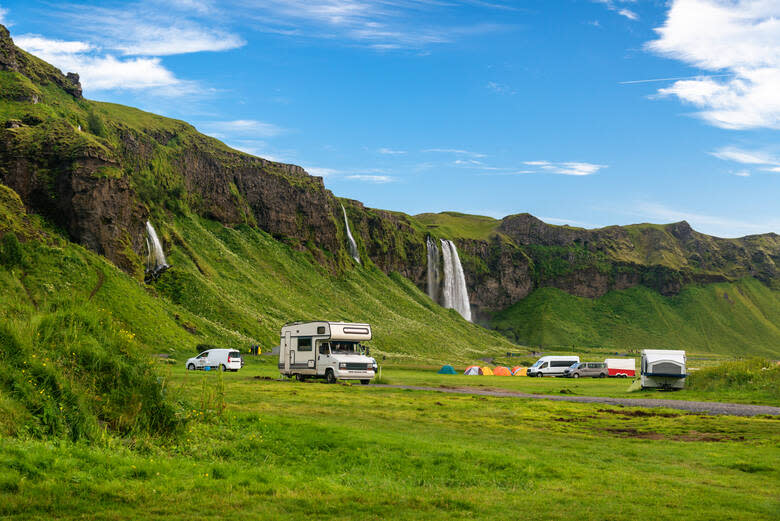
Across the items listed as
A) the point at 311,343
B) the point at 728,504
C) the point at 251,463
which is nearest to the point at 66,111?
the point at 311,343

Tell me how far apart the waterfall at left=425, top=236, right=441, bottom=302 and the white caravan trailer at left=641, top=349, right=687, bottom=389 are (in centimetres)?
13108

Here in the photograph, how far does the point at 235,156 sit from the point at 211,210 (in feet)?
72.6

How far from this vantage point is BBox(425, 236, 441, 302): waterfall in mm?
176375

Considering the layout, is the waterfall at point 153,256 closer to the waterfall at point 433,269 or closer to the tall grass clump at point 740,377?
the tall grass clump at point 740,377

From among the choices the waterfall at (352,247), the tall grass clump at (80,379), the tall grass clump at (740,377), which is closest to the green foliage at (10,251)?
the tall grass clump at (80,379)

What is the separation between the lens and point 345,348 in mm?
42594

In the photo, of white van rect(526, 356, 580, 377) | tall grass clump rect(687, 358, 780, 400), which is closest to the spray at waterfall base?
white van rect(526, 356, 580, 377)

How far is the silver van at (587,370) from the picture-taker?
66625mm

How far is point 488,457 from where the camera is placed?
15.8 meters

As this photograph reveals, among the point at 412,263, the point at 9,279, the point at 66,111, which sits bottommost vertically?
the point at 9,279

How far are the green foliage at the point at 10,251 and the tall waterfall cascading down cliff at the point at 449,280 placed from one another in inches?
5100

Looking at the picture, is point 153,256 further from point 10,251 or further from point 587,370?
point 587,370

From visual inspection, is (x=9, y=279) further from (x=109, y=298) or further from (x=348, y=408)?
(x=348, y=408)

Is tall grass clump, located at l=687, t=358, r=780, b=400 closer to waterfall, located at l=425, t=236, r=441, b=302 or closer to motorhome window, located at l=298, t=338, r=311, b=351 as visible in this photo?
motorhome window, located at l=298, t=338, r=311, b=351
